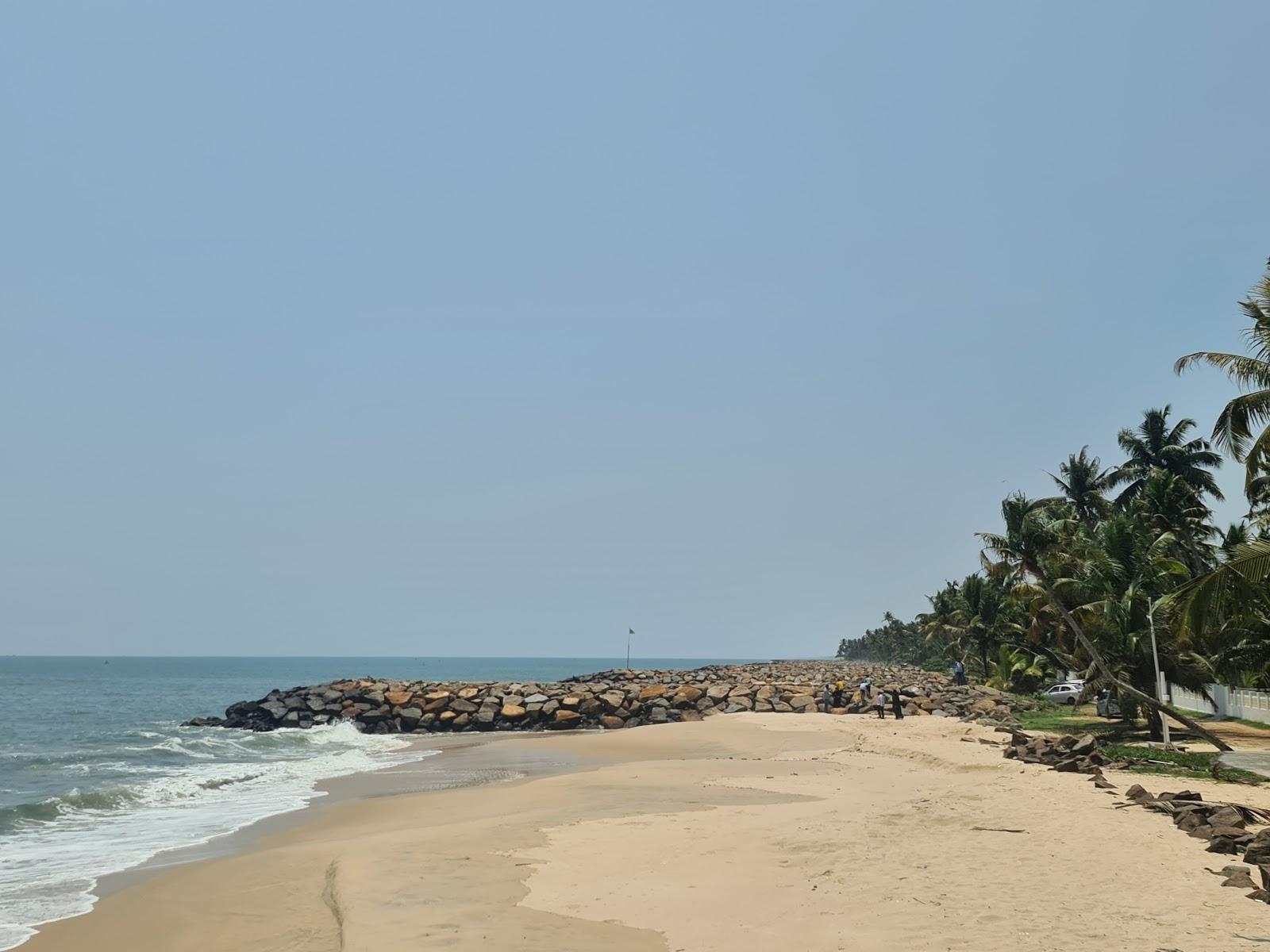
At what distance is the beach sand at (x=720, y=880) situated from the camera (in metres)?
8.15

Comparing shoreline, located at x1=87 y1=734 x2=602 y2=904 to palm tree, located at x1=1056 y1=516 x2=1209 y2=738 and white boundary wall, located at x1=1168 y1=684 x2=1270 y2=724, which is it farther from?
white boundary wall, located at x1=1168 y1=684 x2=1270 y2=724

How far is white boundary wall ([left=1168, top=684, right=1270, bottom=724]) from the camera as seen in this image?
2941 centimetres

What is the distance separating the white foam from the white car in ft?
100

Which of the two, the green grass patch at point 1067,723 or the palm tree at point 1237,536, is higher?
the palm tree at point 1237,536

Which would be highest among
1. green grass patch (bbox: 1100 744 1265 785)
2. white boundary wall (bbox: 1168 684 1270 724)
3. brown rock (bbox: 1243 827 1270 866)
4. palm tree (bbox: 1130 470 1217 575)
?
palm tree (bbox: 1130 470 1217 575)

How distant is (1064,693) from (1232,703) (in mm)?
11188

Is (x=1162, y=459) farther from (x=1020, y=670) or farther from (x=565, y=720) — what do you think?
(x=565, y=720)

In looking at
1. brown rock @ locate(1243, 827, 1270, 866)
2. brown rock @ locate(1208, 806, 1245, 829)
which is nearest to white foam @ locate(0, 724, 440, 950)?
brown rock @ locate(1243, 827, 1270, 866)

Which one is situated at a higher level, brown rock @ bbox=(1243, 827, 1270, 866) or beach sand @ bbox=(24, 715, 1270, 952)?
brown rock @ bbox=(1243, 827, 1270, 866)

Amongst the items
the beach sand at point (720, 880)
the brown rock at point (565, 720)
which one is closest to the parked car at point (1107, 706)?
the beach sand at point (720, 880)

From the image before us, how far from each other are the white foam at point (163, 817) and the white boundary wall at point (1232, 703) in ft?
87.5

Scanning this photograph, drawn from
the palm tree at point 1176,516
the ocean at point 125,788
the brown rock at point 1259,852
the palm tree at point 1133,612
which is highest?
the palm tree at point 1176,516

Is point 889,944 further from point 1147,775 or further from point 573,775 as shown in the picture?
point 573,775

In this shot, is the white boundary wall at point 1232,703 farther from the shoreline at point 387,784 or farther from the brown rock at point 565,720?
the brown rock at point 565,720
